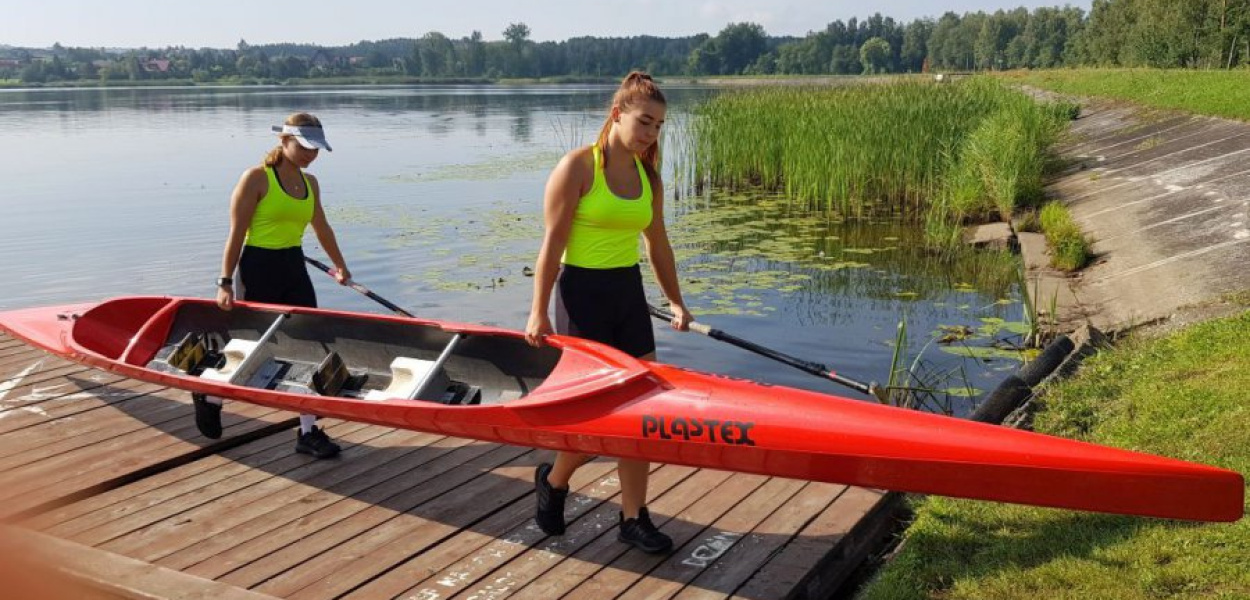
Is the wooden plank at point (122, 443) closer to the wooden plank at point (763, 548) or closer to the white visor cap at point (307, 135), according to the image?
the white visor cap at point (307, 135)

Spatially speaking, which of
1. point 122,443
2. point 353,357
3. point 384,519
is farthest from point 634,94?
point 122,443

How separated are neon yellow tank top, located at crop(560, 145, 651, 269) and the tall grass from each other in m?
10.5

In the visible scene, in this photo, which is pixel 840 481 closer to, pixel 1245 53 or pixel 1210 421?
pixel 1210 421

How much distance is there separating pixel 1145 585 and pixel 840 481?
1.27 m

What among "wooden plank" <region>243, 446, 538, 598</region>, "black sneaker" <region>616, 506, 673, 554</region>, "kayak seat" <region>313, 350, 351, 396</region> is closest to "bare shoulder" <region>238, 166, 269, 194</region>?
"kayak seat" <region>313, 350, 351, 396</region>

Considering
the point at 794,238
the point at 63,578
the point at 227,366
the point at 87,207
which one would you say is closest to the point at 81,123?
the point at 87,207

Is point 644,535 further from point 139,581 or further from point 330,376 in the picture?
point 330,376

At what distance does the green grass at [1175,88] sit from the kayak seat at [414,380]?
17.2 m

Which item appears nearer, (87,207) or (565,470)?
(565,470)

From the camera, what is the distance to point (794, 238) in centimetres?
1485

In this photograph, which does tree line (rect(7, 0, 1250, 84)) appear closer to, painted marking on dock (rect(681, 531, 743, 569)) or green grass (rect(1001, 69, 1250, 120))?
green grass (rect(1001, 69, 1250, 120))

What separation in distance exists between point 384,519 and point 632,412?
1.47m

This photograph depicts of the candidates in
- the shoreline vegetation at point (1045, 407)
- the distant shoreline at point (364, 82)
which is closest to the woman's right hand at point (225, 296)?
the shoreline vegetation at point (1045, 407)

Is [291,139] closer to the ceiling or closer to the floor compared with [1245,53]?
closer to the floor
